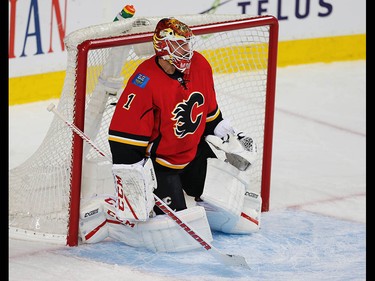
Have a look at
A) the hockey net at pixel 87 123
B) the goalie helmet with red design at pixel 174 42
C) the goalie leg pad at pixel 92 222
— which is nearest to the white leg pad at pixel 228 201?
the hockey net at pixel 87 123

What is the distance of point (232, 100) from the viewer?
4.75m

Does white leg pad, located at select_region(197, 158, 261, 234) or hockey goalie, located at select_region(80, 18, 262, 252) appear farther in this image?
white leg pad, located at select_region(197, 158, 261, 234)

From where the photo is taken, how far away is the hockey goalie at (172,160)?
3.84 m

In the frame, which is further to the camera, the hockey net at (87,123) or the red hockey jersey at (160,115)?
the hockey net at (87,123)

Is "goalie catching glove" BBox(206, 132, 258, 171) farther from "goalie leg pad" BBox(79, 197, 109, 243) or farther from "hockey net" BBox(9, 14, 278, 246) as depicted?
"goalie leg pad" BBox(79, 197, 109, 243)

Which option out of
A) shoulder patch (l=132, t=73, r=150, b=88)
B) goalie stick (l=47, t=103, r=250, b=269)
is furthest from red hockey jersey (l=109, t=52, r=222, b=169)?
goalie stick (l=47, t=103, r=250, b=269)

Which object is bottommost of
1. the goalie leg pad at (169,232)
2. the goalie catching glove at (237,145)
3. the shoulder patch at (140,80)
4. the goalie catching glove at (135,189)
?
the goalie leg pad at (169,232)

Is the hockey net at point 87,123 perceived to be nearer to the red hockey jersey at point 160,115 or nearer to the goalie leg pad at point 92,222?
the goalie leg pad at point 92,222

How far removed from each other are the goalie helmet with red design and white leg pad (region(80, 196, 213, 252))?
0.51 meters

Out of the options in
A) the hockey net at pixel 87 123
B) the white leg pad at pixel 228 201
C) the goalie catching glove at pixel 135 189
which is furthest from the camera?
the white leg pad at pixel 228 201

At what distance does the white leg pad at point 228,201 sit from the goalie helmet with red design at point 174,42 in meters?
0.47

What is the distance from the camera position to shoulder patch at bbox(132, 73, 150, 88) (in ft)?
12.6

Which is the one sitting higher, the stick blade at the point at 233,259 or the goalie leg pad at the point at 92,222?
the goalie leg pad at the point at 92,222

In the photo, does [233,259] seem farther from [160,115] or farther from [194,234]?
[160,115]
